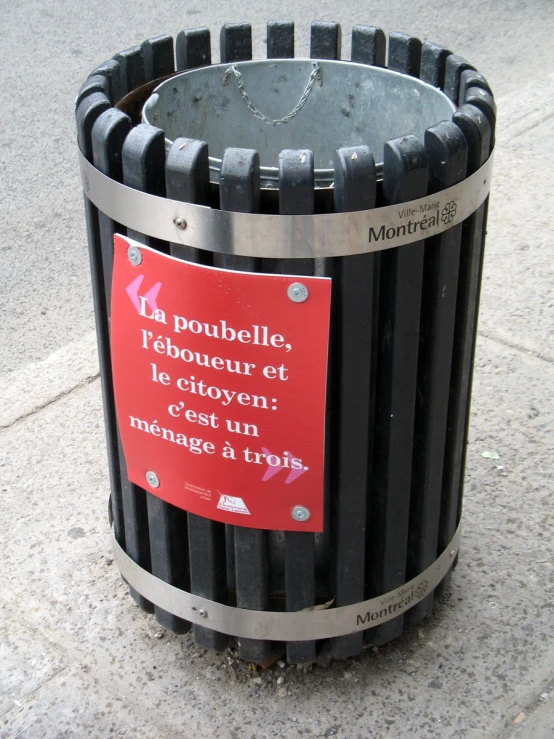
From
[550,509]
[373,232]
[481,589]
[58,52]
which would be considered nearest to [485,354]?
[550,509]

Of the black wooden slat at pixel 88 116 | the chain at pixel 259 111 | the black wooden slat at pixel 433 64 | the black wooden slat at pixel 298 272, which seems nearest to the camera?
the black wooden slat at pixel 298 272

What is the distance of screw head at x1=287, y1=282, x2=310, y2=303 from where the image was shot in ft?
5.82

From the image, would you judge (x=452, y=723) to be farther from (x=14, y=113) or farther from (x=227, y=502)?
(x=14, y=113)

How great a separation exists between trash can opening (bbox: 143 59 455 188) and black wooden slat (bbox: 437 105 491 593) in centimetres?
36

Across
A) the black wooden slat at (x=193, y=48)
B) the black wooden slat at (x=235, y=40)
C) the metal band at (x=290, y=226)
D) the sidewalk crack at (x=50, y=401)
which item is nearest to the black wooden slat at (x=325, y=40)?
the black wooden slat at (x=235, y=40)

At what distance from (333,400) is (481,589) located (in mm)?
895

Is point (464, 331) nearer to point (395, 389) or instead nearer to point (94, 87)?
point (395, 389)

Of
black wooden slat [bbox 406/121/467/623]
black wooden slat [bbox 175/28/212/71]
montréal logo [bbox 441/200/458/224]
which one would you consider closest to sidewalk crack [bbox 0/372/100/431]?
black wooden slat [bbox 175/28/212/71]

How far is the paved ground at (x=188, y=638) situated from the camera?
2244mm

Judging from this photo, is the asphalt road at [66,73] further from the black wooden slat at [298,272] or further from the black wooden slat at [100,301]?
the black wooden slat at [298,272]

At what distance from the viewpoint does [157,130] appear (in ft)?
5.94

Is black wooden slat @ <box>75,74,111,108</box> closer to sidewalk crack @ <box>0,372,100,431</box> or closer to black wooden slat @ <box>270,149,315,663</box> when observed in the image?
black wooden slat @ <box>270,149,315,663</box>

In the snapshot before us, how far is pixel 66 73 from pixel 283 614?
4.85 meters

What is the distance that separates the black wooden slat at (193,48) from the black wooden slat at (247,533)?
85cm
